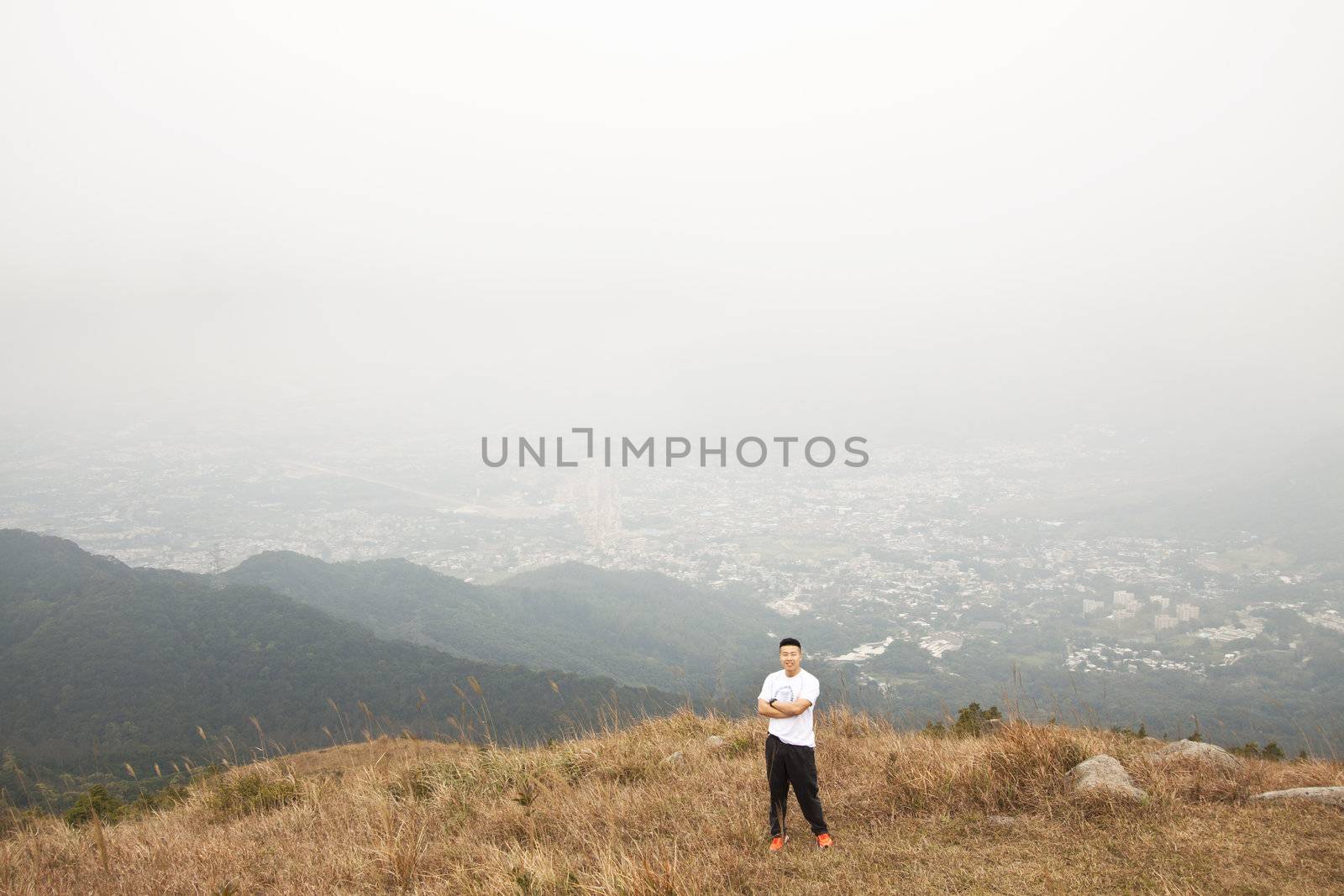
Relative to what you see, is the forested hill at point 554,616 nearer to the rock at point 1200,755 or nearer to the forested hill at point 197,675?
the forested hill at point 197,675

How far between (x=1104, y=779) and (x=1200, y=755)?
1925mm

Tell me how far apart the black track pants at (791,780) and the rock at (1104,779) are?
293 cm

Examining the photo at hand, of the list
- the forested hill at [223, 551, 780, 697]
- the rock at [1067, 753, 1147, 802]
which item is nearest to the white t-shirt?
the rock at [1067, 753, 1147, 802]

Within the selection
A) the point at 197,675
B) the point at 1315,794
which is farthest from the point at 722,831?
the point at 197,675

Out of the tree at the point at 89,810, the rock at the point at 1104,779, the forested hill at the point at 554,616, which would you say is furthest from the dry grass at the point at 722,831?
the forested hill at the point at 554,616

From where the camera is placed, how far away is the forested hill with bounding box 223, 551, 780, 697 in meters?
97.7

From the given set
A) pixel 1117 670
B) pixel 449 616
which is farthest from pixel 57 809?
pixel 1117 670

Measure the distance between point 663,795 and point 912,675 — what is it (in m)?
96.5

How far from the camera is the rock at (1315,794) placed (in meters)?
6.18

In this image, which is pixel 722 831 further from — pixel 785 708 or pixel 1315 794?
pixel 1315 794

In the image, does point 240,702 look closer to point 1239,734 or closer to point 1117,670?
point 1239,734

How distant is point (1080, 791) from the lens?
6488 mm

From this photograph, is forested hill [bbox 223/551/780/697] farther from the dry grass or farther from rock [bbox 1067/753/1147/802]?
rock [bbox 1067/753/1147/802]

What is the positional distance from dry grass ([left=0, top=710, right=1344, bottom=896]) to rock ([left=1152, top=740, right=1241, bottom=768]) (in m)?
0.24
